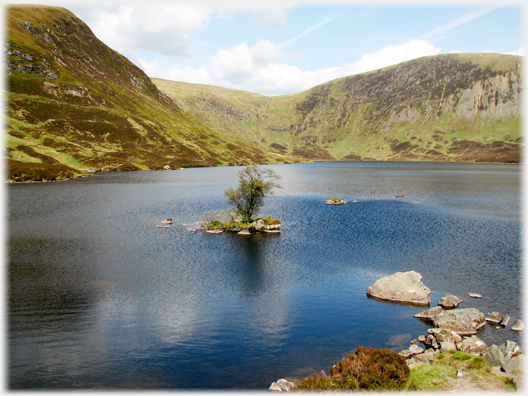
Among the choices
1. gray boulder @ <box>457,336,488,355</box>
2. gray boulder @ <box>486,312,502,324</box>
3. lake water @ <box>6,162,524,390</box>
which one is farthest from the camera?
gray boulder @ <box>486,312,502,324</box>

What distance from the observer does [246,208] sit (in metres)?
92.0

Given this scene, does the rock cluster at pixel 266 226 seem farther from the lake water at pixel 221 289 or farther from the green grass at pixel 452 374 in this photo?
the green grass at pixel 452 374

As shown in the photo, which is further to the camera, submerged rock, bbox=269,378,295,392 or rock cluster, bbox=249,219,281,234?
rock cluster, bbox=249,219,281,234

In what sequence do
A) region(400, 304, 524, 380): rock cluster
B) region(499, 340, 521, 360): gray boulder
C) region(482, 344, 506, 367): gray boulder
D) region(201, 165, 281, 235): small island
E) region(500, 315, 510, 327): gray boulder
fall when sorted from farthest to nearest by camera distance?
region(201, 165, 281, 235): small island, region(500, 315, 510, 327): gray boulder, region(499, 340, 521, 360): gray boulder, region(400, 304, 524, 380): rock cluster, region(482, 344, 506, 367): gray boulder

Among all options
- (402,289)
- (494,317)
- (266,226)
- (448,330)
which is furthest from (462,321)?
(266,226)

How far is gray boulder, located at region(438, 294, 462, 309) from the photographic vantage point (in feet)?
141

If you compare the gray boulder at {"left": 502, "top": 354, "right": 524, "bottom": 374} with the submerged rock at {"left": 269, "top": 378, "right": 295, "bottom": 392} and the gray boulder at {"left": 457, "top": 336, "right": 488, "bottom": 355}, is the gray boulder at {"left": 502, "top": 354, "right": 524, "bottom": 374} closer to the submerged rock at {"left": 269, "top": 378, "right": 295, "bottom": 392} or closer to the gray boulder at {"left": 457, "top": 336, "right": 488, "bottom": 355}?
the gray boulder at {"left": 457, "top": 336, "right": 488, "bottom": 355}

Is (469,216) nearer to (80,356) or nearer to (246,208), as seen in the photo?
(246,208)

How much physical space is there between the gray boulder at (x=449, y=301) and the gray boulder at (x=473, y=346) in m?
10.1

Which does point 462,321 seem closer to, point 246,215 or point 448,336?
point 448,336

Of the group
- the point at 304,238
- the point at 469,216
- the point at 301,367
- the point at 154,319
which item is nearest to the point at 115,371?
the point at 154,319

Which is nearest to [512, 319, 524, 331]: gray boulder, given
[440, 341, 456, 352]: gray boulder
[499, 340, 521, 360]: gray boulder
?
[499, 340, 521, 360]: gray boulder

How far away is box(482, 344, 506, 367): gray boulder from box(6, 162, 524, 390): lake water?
650 centimetres

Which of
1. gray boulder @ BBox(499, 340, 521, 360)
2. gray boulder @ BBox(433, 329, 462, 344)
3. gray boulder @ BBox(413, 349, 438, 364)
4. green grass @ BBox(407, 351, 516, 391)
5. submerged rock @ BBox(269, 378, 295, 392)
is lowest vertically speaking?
submerged rock @ BBox(269, 378, 295, 392)
